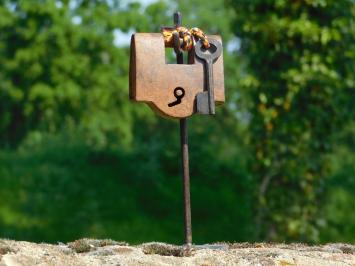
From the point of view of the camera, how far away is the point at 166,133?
78.6 feet

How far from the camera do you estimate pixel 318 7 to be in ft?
40.3

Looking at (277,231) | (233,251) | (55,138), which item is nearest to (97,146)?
(55,138)

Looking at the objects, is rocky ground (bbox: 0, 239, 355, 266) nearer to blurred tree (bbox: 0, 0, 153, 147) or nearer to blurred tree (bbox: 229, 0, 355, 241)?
blurred tree (bbox: 229, 0, 355, 241)

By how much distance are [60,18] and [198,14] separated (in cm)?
1151

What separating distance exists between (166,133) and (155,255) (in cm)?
1715

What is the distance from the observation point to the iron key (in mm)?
7648

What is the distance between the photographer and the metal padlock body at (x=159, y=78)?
748cm

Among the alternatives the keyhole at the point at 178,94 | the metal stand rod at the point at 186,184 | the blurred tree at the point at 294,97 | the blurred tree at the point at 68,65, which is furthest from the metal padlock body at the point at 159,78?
the blurred tree at the point at 68,65

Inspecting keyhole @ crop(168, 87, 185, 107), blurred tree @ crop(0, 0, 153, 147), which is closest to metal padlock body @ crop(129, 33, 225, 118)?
keyhole @ crop(168, 87, 185, 107)

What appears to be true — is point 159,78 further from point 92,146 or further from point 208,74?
point 92,146

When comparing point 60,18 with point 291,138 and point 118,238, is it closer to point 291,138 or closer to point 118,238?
point 118,238

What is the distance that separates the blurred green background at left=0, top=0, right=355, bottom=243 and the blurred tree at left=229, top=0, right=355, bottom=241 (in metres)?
0.02

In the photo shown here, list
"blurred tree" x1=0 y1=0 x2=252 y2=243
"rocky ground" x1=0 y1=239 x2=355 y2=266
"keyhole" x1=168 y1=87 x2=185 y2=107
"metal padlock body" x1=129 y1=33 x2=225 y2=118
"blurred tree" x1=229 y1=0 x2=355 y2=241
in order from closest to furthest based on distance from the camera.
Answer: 1. "rocky ground" x1=0 y1=239 x2=355 y2=266
2. "metal padlock body" x1=129 y1=33 x2=225 y2=118
3. "keyhole" x1=168 y1=87 x2=185 y2=107
4. "blurred tree" x1=229 y1=0 x2=355 y2=241
5. "blurred tree" x1=0 y1=0 x2=252 y2=243

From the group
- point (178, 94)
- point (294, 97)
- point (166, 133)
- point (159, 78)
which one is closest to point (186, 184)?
point (178, 94)
